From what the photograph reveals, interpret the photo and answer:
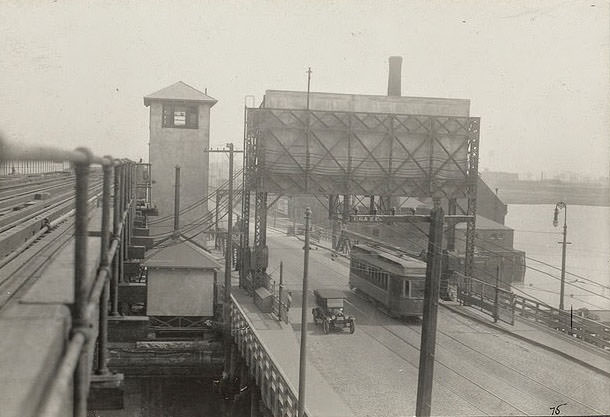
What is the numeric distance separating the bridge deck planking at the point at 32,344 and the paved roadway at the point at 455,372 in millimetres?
12911

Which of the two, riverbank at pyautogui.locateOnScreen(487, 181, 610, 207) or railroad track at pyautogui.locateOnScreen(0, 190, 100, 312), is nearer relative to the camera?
railroad track at pyautogui.locateOnScreen(0, 190, 100, 312)

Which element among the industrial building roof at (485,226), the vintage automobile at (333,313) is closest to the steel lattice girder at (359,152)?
the vintage automobile at (333,313)

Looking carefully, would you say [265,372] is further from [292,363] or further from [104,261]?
[104,261]

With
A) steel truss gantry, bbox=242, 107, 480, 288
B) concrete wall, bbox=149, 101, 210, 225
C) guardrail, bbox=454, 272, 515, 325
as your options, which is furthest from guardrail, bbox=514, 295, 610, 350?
concrete wall, bbox=149, 101, 210, 225

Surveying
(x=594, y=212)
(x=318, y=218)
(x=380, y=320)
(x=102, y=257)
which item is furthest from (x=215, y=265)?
(x=594, y=212)

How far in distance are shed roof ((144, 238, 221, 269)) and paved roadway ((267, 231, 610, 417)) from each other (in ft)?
14.3

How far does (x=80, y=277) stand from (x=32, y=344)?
0.57 meters

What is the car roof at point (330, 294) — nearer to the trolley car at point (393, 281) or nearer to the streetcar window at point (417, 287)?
the trolley car at point (393, 281)

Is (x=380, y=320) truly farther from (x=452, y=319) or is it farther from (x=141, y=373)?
(x=141, y=373)

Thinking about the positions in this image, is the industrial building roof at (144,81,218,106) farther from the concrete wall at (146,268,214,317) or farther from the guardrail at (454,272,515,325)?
the guardrail at (454,272,515,325)

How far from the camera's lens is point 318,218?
2682 inches

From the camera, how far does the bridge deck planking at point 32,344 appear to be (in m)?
1.63

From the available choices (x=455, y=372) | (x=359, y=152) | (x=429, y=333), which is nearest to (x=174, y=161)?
(x=359, y=152)

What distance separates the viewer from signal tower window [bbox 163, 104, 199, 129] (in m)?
36.3
